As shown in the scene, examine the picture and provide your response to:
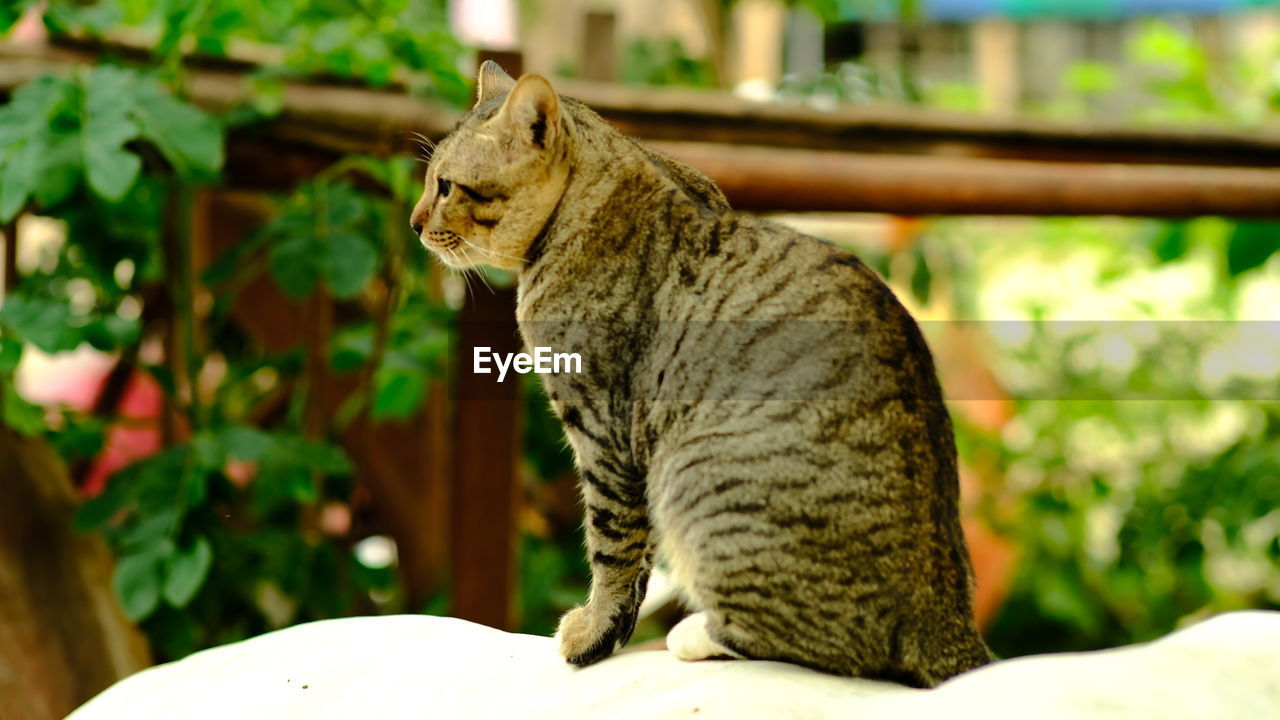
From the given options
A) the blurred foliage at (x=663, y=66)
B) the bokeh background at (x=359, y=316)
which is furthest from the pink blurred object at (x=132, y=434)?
the blurred foliage at (x=663, y=66)

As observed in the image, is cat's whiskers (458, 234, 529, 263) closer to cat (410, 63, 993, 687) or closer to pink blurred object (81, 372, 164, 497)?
cat (410, 63, 993, 687)

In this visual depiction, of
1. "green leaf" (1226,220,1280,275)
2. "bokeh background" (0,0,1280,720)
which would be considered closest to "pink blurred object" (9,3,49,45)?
"bokeh background" (0,0,1280,720)

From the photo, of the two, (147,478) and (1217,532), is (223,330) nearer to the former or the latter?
(147,478)

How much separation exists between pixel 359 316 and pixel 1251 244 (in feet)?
5.84

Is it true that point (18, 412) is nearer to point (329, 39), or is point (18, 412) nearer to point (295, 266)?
point (295, 266)

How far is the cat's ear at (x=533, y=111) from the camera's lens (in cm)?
92

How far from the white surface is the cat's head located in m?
0.36

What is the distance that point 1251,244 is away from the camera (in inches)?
86.4

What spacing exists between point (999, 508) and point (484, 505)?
1673mm

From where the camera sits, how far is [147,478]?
4.84ft

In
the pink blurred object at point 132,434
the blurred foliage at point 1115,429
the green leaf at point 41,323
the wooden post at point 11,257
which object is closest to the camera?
the green leaf at point 41,323

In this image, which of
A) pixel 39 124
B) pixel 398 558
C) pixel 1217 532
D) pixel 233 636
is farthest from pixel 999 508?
pixel 39 124

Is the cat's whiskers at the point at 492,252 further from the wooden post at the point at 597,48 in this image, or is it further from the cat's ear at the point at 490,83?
the wooden post at the point at 597,48

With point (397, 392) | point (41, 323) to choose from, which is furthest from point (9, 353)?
point (397, 392)
